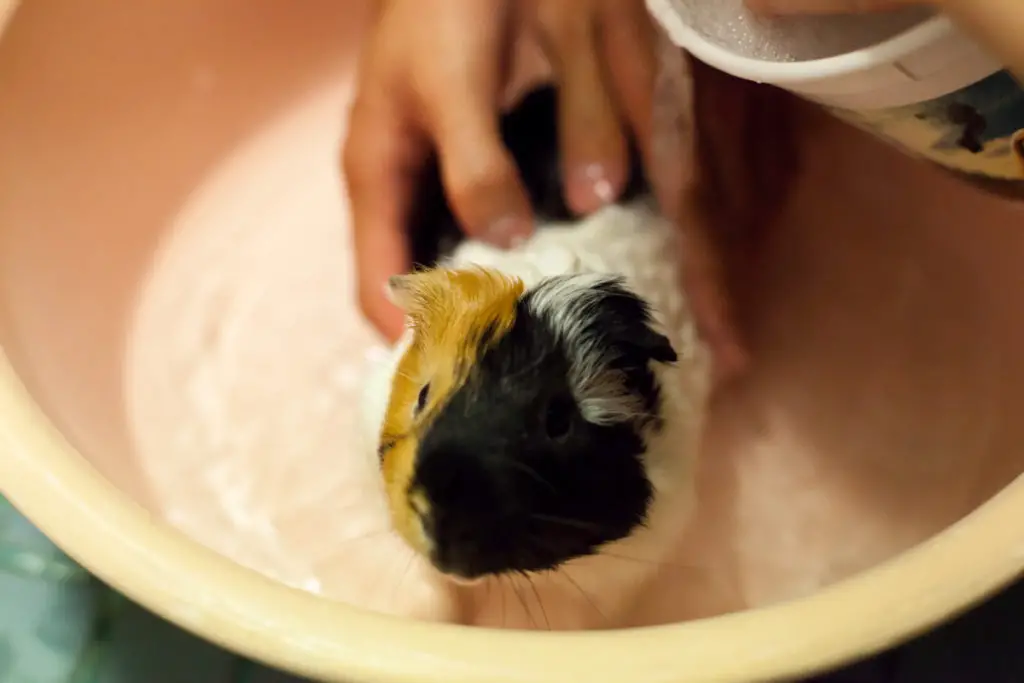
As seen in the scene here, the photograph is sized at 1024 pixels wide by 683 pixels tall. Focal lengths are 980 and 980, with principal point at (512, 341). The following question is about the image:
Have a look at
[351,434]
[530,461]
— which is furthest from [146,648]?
[530,461]

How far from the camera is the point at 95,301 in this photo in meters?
0.97

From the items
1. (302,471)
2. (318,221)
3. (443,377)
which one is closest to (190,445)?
(302,471)

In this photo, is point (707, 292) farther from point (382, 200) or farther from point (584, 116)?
point (382, 200)

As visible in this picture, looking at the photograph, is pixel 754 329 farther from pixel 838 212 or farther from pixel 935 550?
pixel 935 550

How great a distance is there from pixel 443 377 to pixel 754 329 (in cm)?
51

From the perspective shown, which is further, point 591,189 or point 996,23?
point 591,189

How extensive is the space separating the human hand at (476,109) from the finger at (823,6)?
265 mm

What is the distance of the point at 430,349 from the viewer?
64 cm

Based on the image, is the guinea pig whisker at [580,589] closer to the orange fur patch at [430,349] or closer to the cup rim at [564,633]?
the orange fur patch at [430,349]

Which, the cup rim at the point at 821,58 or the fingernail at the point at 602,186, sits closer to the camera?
the cup rim at the point at 821,58

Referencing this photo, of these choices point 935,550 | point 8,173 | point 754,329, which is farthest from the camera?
point 754,329

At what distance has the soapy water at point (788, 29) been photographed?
21.9 inches

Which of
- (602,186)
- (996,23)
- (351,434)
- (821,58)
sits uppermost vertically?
(996,23)

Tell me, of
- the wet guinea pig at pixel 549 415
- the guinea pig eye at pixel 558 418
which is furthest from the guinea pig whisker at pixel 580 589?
the guinea pig eye at pixel 558 418
